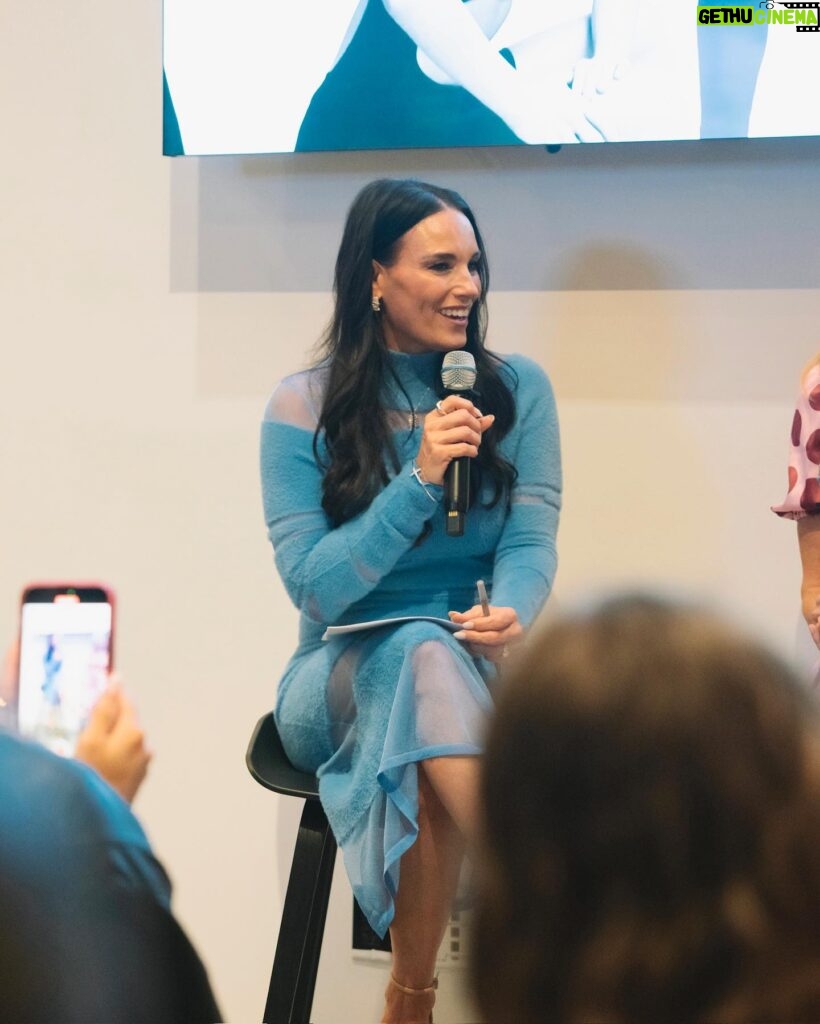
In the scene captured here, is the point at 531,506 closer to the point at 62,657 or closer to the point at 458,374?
the point at 458,374

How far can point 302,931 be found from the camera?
1.98 meters

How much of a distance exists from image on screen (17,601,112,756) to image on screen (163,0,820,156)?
1446mm

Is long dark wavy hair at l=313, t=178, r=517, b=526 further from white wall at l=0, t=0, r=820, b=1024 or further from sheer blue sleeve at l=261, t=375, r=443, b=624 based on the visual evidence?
white wall at l=0, t=0, r=820, b=1024

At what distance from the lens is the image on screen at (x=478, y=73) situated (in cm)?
230

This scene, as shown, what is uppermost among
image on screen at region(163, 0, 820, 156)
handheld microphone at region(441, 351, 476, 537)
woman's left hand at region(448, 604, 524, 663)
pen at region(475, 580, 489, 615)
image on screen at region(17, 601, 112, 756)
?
image on screen at region(163, 0, 820, 156)

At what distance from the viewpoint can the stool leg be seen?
1.96 meters

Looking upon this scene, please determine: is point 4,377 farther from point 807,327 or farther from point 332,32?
point 807,327

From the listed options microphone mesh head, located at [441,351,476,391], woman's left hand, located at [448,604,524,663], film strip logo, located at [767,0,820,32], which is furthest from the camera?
film strip logo, located at [767,0,820,32]

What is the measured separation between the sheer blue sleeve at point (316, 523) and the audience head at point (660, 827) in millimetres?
1323

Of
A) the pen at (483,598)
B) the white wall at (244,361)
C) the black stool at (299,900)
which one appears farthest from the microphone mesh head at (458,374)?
the black stool at (299,900)

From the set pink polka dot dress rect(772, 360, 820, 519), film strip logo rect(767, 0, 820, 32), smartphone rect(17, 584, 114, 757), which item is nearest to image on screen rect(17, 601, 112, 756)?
smartphone rect(17, 584, 114, 757)

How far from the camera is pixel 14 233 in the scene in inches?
108

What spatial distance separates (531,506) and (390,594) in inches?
10.8

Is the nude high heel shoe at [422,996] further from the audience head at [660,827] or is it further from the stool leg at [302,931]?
the audience head at [660,827]
